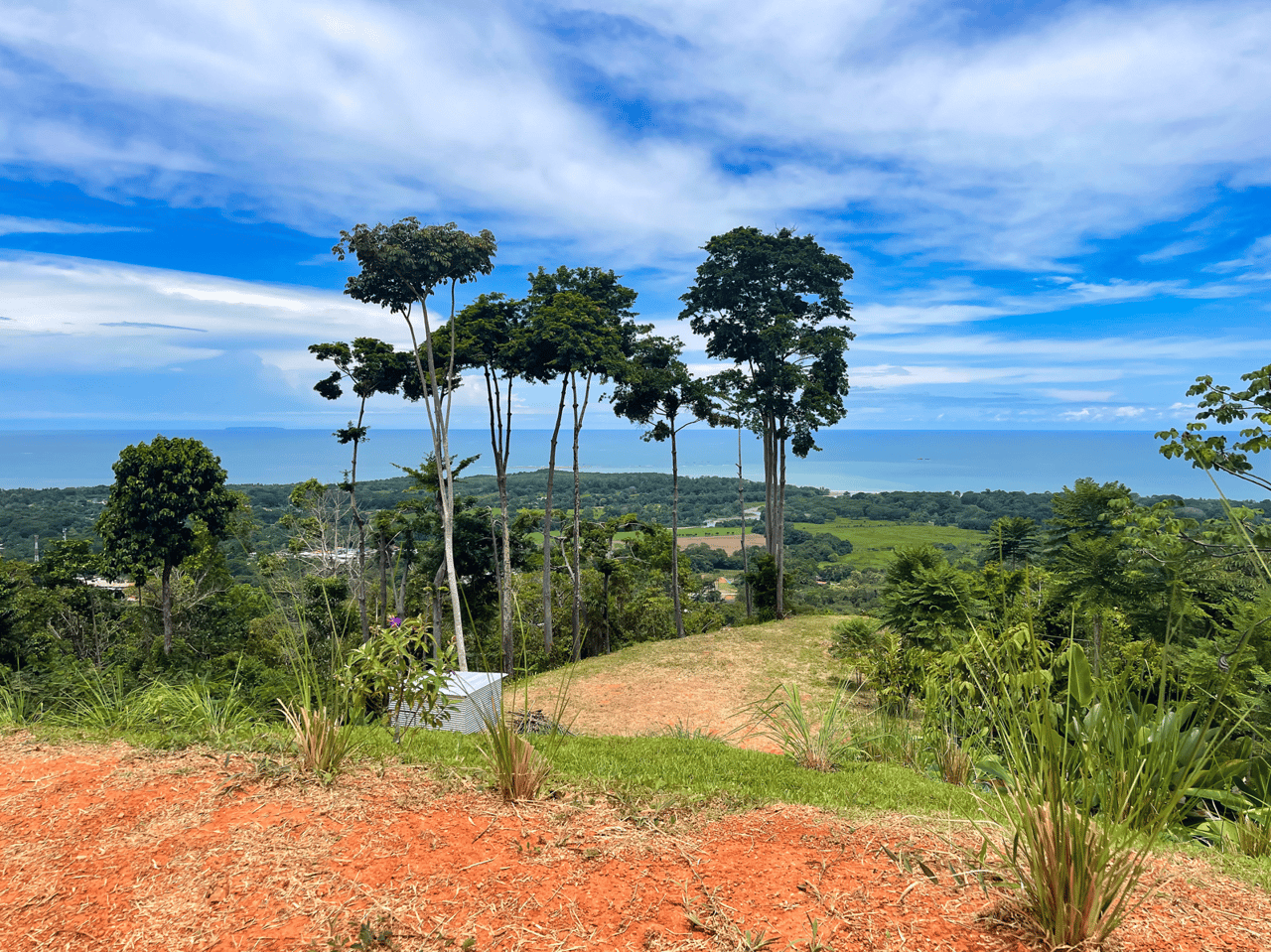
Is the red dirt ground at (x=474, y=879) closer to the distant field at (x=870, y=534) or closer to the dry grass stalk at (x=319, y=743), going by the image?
the dry grass stalk at (x=319, y=743)

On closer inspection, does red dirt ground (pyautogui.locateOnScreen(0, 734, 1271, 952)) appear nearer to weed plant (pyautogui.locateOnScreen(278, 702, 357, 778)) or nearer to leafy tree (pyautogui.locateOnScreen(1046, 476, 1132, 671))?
weed plant (pyautogui.locateOnScreen(278, 702, 357, 778))

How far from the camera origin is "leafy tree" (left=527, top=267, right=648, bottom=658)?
614 inches

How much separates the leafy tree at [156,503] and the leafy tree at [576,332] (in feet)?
29.6

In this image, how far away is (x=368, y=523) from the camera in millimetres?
20422

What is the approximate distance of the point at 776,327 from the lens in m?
16.3

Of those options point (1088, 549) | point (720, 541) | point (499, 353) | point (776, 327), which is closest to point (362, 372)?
point (499, 353)

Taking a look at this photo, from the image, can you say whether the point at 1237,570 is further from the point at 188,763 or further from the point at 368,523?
the point at 368,523

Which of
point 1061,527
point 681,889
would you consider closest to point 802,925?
point 681,889

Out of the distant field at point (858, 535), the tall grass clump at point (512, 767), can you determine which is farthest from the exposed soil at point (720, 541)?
the tall grass clump at point (512, 767)

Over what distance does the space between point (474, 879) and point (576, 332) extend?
1425 centimetres

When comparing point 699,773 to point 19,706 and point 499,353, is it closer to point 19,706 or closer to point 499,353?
point 19,706

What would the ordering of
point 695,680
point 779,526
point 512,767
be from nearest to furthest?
point 512,767 → point 695,680 → point 779,526

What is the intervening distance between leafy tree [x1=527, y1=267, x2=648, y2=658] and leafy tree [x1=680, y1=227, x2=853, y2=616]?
6.89 ft

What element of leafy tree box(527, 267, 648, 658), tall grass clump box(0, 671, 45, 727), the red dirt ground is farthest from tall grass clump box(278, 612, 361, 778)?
leafy tree box(527, 267, 648, 658)
